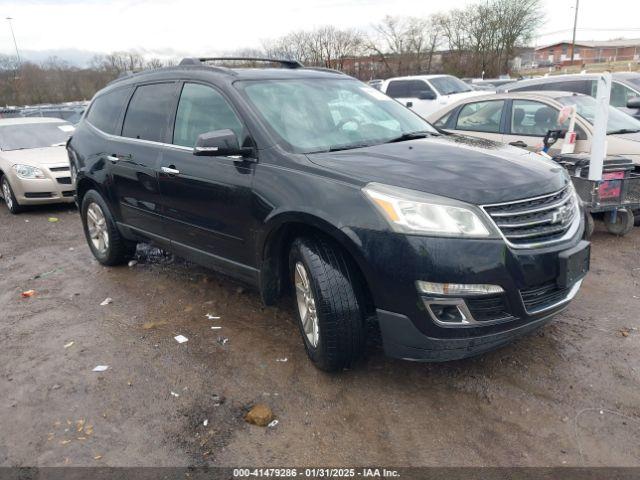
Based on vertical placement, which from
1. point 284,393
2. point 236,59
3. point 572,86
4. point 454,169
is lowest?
point 284,393

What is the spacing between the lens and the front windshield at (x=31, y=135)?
932 cm

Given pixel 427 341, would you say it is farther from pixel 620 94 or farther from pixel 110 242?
pixel 620 94

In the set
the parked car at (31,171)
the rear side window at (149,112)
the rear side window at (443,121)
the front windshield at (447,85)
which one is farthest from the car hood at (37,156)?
the front windshield at (447,85)

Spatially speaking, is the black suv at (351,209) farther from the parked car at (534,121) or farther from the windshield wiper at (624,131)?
the windshield wiper at (624,131)

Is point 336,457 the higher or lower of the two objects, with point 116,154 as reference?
lower

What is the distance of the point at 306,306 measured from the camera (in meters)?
3.29

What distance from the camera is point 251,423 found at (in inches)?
113

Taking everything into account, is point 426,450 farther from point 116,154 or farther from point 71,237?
point 71,237

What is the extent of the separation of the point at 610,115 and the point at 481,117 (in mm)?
1686

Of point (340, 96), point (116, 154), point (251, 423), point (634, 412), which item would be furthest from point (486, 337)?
point (116, 154)

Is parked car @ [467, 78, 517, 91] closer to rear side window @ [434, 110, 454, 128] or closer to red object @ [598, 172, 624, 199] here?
rear side window @ [434, 110, 454, 128]

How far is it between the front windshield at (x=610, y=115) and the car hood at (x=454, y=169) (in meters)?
3.97

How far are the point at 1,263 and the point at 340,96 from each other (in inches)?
181

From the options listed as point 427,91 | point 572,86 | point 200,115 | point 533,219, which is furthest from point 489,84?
point 533,219
